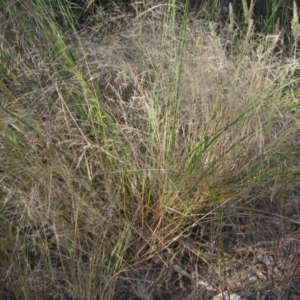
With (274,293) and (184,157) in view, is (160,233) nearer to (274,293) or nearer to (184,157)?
(184,157)

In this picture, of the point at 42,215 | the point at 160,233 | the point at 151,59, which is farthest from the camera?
the point at 151,59

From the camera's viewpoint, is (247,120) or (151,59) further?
(151,59)

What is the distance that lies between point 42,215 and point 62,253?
6.9 inches

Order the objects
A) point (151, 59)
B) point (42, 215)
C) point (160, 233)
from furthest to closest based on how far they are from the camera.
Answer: point (151, 59) < point (160, 233) < point (42, 215)

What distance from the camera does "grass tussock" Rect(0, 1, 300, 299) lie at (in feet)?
6.30

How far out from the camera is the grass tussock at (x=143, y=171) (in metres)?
1.92

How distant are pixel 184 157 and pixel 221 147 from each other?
124mm

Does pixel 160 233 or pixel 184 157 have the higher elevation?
pixel 184 157

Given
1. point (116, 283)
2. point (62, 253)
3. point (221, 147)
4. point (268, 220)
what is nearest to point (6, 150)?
point (62, 253)

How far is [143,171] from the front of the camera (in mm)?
1966

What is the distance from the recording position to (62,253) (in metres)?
2.00

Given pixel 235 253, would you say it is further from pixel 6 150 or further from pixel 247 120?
pixel 6 150

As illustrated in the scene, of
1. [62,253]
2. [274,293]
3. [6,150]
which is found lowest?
[274,293]

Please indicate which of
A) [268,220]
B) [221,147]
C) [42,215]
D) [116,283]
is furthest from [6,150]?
[268,220]
